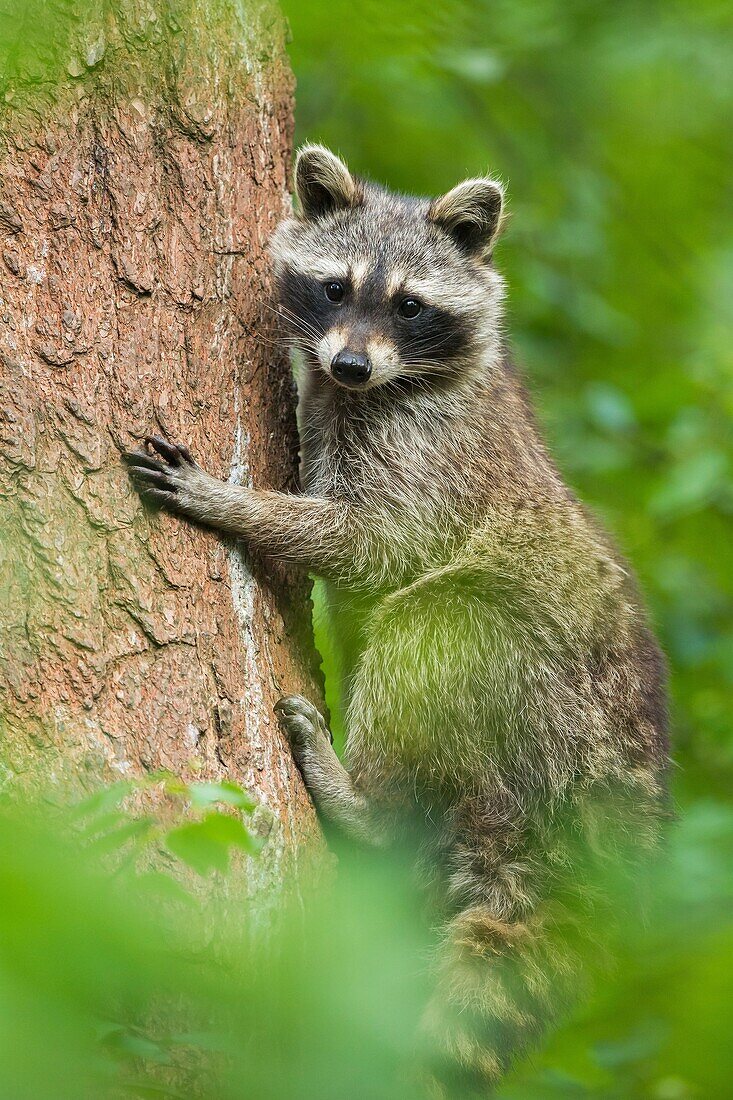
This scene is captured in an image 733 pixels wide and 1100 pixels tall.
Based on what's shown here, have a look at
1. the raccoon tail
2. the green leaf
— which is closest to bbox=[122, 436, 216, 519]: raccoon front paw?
the raccoon tail

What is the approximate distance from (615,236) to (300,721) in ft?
17.6

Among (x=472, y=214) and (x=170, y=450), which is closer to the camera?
(x=170, y=450)

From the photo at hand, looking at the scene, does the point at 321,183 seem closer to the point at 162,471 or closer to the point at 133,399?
the point at 133,399

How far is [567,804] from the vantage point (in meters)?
4.87

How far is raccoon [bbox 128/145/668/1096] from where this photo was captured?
4.52 m

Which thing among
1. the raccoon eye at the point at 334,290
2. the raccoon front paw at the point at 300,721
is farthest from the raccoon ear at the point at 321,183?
the raccoon front paw at the point at 300,721

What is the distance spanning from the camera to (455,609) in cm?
522

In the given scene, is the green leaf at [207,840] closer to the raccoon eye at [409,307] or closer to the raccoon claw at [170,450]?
the raccoon claw at [170,450]

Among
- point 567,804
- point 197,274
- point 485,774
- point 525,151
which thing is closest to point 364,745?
point 485,774

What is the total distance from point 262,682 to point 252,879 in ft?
2.70

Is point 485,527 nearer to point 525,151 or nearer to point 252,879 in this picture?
point 252,879

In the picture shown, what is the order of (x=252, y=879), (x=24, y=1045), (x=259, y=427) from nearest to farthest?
(x=24, y=1045), (x=252, y=879), (x=259, y=427)

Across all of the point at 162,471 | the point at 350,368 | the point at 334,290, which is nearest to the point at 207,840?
the point at 162,471

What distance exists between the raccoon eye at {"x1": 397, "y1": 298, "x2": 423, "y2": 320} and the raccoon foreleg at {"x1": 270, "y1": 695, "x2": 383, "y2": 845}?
7.55ft
